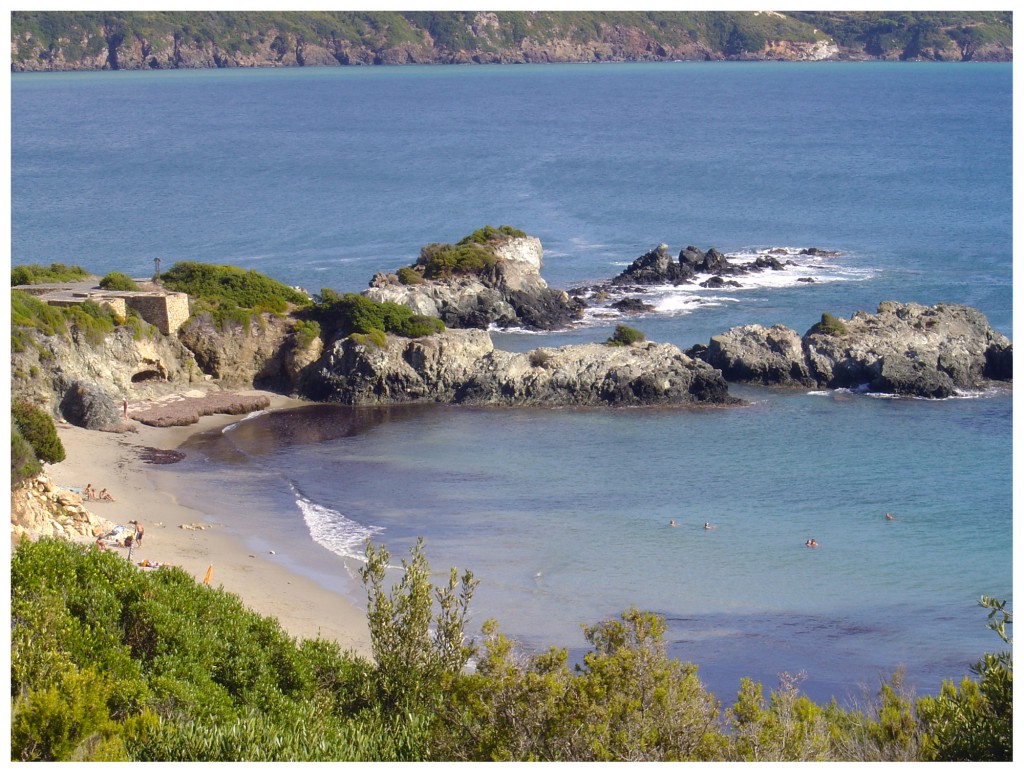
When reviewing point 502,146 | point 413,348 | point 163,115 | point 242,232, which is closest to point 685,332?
point 413,348

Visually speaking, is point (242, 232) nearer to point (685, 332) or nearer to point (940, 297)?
point (685, 332)

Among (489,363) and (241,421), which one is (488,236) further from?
(241,421)

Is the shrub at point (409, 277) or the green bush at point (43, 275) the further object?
the shrub at point (409, 277)

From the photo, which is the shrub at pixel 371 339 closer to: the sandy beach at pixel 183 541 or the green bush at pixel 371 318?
the green bush at pixel 371 318

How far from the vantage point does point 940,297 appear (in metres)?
60.5

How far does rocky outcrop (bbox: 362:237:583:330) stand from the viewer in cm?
5422

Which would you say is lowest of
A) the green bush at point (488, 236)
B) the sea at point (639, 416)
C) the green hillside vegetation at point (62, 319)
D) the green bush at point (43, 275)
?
the sea at point (639, 416)

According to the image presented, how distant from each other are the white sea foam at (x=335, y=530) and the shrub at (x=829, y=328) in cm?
2339

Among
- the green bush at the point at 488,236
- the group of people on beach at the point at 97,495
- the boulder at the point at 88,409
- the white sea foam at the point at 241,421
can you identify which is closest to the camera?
the group of people on beach at the point at 97,495

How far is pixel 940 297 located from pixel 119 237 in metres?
51.2

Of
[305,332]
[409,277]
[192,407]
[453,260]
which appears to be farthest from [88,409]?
[453,260]

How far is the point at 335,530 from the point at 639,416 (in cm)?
1507

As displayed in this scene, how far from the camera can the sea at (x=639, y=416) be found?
1071 inches

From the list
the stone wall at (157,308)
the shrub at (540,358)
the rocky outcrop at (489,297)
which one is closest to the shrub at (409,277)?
the rocky outcrop at (489,297)
